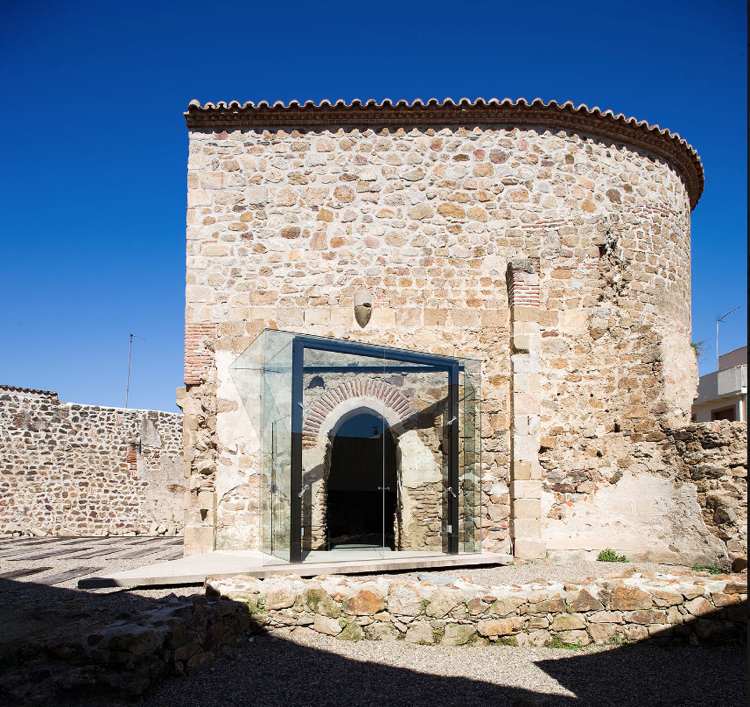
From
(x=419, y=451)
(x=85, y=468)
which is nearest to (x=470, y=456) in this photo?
(x=419, y=451)

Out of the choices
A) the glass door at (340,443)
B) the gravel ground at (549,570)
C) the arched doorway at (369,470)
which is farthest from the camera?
the arched doorway at (369,470)

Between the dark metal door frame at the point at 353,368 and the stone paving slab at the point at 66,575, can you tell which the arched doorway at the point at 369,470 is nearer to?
the dark metal door frame at the point at 353,368

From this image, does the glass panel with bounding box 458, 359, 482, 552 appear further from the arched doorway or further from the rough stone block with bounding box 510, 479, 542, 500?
the arched doorway

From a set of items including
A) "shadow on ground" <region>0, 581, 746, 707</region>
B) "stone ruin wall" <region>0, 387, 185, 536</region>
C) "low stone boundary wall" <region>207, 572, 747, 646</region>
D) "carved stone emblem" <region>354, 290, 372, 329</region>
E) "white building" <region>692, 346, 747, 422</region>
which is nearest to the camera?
"shadow on ground" <region>0, 581, 746, 707</region>

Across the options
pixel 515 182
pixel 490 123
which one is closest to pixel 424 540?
pixel 515 182

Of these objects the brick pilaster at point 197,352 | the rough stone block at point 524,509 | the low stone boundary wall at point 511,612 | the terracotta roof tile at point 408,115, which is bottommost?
the low stone boundary wall at point 511,612

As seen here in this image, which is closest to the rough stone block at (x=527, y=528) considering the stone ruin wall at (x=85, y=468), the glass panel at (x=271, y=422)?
the glass panel at (x=271, y=422)

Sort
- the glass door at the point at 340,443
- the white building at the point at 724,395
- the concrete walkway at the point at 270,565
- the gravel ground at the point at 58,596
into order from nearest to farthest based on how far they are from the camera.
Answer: the gravel ground at the point at 58,596 < the concrete walkway at the point at 270,565 < the glass door at the point at 340,443 < the white building at the point at 724,395

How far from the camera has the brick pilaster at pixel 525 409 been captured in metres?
10.1

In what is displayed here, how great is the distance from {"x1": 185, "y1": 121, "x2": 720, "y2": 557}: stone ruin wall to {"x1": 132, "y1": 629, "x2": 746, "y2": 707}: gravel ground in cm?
428

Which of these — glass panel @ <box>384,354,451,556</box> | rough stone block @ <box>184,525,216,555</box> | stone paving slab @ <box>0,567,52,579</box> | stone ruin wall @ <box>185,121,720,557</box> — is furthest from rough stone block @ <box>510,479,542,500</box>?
stone paving slab @ <box>0,567,52,579</box>

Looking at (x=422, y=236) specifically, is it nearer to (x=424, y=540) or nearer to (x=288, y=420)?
(x=288, y=420)

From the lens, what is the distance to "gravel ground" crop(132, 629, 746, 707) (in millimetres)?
5035

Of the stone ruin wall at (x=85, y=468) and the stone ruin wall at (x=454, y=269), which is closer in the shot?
the stone ruin wall at (x=454, y=269)
